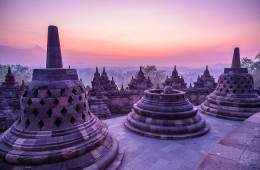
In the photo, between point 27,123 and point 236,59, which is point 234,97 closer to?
point 236,59

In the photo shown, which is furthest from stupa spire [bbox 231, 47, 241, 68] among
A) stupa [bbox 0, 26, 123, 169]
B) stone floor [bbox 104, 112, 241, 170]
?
stupa [bbox 0, 26, 123, 169]

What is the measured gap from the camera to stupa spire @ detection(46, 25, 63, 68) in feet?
14.2

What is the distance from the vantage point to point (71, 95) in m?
4.28

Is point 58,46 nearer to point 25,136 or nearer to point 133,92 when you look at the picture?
point 25,136

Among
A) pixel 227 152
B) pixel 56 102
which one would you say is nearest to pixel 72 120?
pixel 56 102

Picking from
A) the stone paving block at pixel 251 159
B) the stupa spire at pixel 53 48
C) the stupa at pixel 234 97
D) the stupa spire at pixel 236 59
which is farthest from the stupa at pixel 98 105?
the stone paving block at pixel 251 159

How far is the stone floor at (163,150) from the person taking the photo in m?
4.67

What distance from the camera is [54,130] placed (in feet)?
12.8

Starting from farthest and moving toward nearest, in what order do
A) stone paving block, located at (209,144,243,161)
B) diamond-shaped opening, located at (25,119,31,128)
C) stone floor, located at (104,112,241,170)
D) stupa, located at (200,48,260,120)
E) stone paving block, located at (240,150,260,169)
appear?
stupa, located at (200,48,260,120) < stone floor, located at (104,112,241,170) < diamond-shaped opening, located at (25,119,31,128) < stone paving block, located at (209,144,243,161) < stone paving block, located at (240,150,260,169)

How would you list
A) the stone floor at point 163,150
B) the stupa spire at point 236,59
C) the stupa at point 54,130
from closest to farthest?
the stupa at point 54,130
the stone floor at point 163,150
the stupa spire at point 236,59

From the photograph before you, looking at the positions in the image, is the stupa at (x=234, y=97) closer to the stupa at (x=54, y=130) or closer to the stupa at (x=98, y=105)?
the stupa at (x=54, y=130)

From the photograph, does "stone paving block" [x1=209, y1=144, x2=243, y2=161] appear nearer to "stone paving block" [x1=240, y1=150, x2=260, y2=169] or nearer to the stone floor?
"stone paving block" [x1=240, y1=150, x2=260, y2=169]

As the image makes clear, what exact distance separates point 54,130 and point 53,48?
235 cm

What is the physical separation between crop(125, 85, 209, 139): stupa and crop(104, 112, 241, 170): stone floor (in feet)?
1.06
